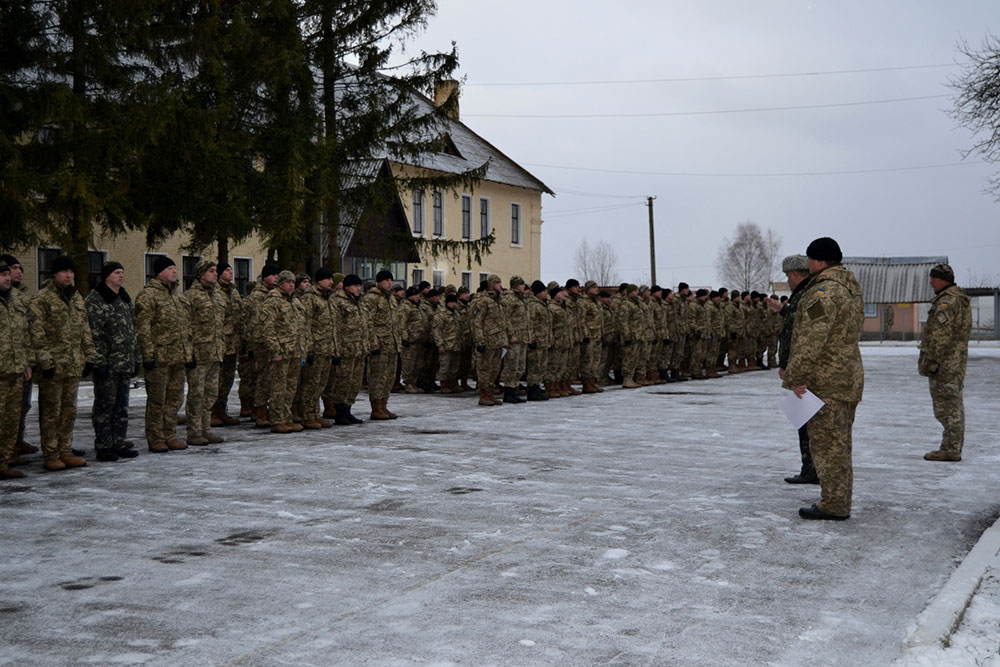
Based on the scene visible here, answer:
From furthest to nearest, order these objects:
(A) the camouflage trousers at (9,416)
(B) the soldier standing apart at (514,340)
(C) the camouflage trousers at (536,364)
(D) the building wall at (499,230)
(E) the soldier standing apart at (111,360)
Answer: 1. (D) the building wall at (499,230)
2. (C) the camouflage trousers at (536,364)
3. (B) the soldier standing apart at (514,340)
4. (E) the soldier standing apart at (111,360)
5. (A) the camouflage trousers at (9,416)

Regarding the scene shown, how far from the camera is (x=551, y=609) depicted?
5.11 meters

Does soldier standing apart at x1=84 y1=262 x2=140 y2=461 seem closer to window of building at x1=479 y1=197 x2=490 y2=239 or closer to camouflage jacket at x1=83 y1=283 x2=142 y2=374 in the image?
camouflage jacket at x1=83 y1=283 x2=142 y2=374

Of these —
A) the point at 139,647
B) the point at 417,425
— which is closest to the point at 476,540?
the point at 139,647

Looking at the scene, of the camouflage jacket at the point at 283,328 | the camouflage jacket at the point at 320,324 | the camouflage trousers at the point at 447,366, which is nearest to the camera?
the camouflage jacket at the point at 283,328

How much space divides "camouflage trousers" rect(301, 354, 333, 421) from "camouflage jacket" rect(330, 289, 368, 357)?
1.13ft

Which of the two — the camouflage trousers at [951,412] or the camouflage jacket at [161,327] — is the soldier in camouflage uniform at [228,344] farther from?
the camouflage trousers at [951,412]

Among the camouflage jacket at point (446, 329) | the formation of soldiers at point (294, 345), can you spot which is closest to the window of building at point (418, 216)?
the formation of soldiers at point (294, 345)

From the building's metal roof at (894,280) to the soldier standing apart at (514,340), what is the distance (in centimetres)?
4495

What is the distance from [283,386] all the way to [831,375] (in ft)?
23.7

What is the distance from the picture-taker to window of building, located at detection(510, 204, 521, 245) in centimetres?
4834

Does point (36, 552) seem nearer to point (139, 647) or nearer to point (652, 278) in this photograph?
point (139, 647)

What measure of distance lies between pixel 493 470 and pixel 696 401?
8.27 meters

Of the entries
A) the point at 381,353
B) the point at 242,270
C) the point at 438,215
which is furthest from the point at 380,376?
the point at 438,215

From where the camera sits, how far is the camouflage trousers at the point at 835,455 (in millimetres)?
7148
